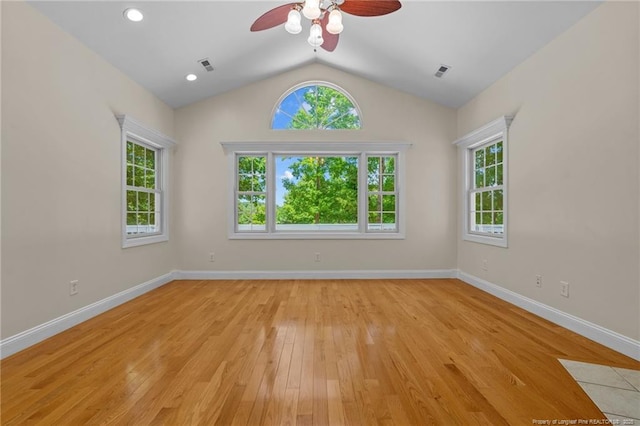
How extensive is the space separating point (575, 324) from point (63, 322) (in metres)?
4.73

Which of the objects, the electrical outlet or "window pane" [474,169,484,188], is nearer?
the electrical outlet

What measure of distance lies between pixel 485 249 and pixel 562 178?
5.18 feet

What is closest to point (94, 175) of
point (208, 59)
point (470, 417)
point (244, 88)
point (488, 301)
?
point (208, 59)

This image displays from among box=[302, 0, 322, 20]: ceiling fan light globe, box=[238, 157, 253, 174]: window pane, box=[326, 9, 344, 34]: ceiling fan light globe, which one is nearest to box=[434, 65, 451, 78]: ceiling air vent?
box=[326, 9, 344, 34]: ceiling fan light globe

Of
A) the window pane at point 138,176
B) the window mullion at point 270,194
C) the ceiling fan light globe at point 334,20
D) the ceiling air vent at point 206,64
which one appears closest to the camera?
the ceiling fan light globe at point 334,20

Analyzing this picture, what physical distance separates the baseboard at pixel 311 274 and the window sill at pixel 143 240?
0.69m

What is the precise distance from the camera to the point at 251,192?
5102 millimetres

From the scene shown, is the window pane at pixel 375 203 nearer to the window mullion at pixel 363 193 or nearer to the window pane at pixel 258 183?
the window mullion at pixel 363 193

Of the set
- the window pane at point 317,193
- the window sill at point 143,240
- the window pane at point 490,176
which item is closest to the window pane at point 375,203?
the window pane at point 317,193

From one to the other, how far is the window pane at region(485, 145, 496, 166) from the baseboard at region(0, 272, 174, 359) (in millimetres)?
5164

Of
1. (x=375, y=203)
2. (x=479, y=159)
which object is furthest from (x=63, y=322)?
(x=479, y=159)

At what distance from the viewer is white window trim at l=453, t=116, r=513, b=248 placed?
377 centimetres

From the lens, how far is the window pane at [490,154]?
166 inches

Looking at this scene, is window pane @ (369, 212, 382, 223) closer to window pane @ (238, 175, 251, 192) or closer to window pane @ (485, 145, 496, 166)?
window pane @ (485, 145, 496, 166)
